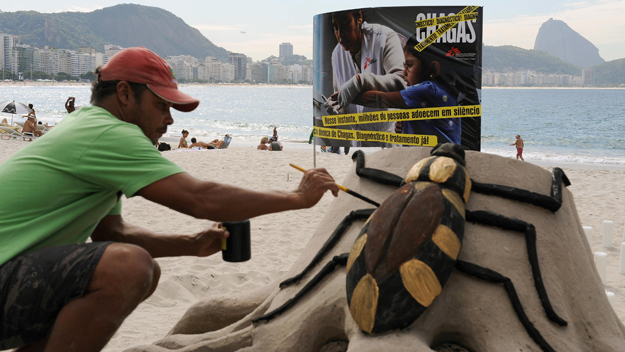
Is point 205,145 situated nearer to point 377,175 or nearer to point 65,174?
point 377,175

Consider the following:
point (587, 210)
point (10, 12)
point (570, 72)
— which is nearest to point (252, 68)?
point (570, 72)

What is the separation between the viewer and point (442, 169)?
6.38 feet

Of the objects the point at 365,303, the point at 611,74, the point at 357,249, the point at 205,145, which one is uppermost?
the point at 611,74

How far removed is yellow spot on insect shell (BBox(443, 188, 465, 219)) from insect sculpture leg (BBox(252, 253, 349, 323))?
48 cm

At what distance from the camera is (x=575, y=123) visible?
43.9 metres

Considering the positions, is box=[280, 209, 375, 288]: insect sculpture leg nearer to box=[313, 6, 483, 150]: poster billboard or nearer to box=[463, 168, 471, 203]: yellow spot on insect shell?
box=[463, 168, 471, 203]: yellow spot on insect shell

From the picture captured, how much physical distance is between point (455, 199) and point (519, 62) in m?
133

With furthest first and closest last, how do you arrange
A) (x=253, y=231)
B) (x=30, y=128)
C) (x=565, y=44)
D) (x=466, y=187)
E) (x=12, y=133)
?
(x=565, y=44) < (x=12, y=133) < (x=30, y=128) < (x=253, y=231) < (x=466, y=187)

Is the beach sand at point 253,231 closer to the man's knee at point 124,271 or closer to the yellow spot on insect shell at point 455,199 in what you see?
the yellow spot on insect shell at point 455,199

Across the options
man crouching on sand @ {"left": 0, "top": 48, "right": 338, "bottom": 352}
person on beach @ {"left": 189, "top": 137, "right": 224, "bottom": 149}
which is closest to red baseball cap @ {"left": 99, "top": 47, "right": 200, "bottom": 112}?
man crouching on sand @ {"left": 0, "top": 48, "right": 338, "bottom": 352}

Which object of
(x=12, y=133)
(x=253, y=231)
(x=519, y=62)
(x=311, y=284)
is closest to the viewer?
(x=311, y=284)

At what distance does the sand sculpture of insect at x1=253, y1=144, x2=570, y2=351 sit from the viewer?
164cm

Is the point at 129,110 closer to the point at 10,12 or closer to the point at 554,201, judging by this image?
the point at 554,201

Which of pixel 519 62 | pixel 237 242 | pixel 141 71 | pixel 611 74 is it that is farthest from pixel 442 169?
pixel 611 74
